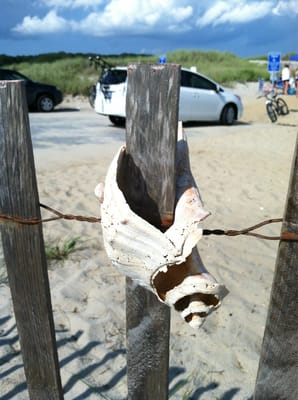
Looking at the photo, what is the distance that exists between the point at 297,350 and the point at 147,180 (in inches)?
26.8

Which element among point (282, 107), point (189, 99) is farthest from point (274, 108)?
point (189, 99)

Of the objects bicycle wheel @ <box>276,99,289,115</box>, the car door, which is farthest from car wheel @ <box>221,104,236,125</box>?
bicycle wheel @ <box>276,99,289,115</box>

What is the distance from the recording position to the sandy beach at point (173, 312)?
2.39 meters

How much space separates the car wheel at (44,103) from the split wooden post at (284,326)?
15.0 metres

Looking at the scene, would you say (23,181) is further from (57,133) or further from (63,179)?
(57,133)

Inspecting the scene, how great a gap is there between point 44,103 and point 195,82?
5.73 meters

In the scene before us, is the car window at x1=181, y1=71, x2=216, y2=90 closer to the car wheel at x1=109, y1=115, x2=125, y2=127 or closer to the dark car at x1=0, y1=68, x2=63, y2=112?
the car wheel at x1=109, y1=115, x2=125, y2=127

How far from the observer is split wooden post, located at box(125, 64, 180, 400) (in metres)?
1.13

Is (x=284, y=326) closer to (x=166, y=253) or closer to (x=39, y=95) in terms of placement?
→ (x=166, y=253)

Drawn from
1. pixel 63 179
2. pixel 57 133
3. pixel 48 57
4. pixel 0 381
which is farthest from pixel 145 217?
pixel 48 57

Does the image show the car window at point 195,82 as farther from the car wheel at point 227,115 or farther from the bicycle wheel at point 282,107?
the bicycle wheel at point 282,107

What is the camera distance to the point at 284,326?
1.29 metres

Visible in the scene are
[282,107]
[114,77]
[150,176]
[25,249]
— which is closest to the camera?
[150,176]

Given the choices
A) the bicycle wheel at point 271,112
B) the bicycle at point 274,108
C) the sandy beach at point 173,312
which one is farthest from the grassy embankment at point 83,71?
the sandy beach at point 173,312
